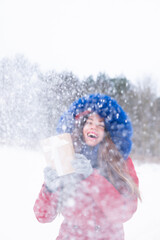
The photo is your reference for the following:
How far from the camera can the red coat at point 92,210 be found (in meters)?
1.24

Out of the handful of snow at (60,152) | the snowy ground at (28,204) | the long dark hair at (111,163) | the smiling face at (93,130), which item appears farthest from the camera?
the snowy ground at (28,204)

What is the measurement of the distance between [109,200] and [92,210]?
0.16 meters

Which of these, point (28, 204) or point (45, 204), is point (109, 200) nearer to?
point (45, 204)

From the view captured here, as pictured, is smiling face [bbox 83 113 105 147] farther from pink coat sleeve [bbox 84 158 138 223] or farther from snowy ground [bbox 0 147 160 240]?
snowy ground [bbox 0 147 160 240]

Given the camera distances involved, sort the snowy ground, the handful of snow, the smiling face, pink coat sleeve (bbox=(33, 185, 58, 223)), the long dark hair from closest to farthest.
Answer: the handful of snow < pink coat sleeve (bbox=(33, 185, 58, 223)) < the long dark hair < the smiling face < the snowy ground

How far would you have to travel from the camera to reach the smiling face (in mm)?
1456

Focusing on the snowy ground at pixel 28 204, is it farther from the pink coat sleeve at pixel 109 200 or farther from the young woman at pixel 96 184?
the pink coat sleeve at pixel 109 200

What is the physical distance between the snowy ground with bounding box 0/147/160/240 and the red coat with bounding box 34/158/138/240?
51 cm

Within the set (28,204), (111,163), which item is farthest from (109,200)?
(28,204)

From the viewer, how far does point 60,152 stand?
3.65 ft

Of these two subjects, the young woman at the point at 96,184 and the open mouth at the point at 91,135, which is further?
the open mouth at the point at 91,135

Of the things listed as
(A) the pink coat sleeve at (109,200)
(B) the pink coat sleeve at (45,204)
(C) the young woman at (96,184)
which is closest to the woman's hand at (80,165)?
(C) the young woman at (96,184)

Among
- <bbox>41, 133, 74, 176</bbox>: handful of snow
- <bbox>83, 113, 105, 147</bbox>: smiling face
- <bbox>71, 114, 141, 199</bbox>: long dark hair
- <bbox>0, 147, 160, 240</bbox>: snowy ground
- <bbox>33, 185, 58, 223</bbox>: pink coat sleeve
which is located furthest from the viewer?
<bbox>0, 147, 160, 240</bbox>: snowy ground

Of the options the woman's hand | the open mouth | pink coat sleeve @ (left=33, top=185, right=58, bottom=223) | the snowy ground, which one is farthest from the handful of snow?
the snowy ground
